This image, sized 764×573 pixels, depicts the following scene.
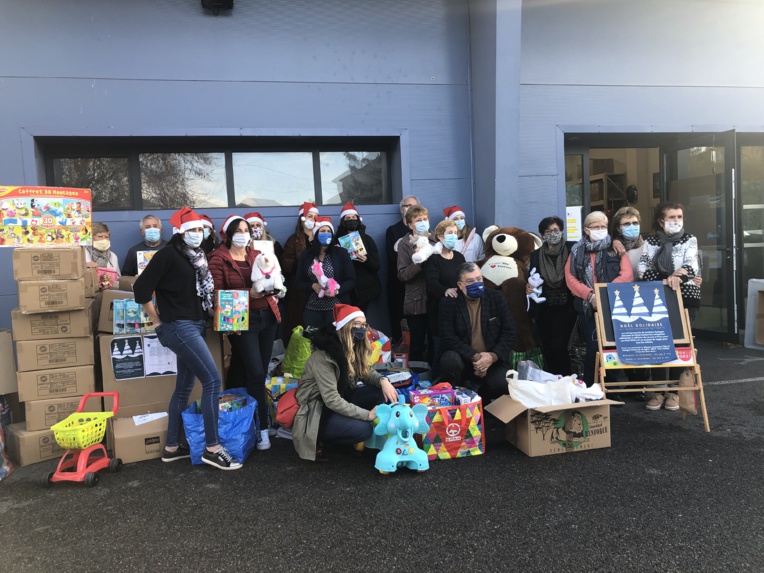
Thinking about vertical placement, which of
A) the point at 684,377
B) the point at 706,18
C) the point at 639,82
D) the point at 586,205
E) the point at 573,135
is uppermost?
the point at 706,18

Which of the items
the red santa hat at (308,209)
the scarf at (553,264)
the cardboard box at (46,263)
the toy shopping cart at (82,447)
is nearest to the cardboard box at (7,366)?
the cardboard box at (46,263)

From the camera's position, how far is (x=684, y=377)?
459cm

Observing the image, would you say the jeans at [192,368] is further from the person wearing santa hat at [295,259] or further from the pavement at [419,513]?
the person wearing santa hat at [295,259]

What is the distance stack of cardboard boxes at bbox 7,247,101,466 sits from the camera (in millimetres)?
4203

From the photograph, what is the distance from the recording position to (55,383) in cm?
433

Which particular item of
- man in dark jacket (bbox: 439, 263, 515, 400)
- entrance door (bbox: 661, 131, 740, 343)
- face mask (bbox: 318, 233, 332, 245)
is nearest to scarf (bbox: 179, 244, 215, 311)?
face mask (bbox: 318, 233, 332, 245)

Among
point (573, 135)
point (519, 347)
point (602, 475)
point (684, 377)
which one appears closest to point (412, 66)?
point (573, 135)

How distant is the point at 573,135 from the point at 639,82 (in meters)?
1.29

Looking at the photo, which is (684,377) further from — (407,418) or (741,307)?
(741,307)

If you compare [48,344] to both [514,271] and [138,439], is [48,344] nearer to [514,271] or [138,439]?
[138,439]

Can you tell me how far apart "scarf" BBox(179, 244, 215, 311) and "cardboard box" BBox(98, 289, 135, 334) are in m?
0.92

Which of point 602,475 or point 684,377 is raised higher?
point 684,377

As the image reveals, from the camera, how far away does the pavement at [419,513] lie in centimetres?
268

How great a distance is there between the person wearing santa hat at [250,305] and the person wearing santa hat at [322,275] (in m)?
0.77
